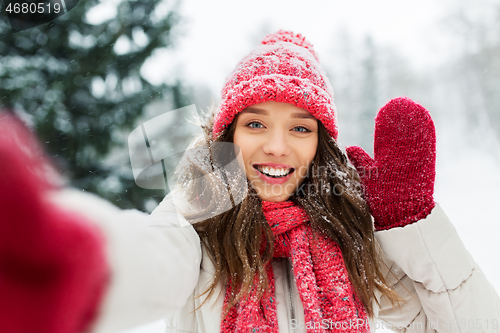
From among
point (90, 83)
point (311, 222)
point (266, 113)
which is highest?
point (90, 83)

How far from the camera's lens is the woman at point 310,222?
0.91m

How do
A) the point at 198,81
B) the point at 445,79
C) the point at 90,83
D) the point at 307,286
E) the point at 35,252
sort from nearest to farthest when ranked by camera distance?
1. the point at 35,252
2. the point at 307,286
3. the point at 90,83
4. the point at 198,81
5. the point at 445,79

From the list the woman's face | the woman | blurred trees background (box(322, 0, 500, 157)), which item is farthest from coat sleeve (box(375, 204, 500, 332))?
blurred trees background (box(322, 0, 500, 157))

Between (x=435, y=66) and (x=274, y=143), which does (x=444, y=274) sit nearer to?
(x=274, y=143)

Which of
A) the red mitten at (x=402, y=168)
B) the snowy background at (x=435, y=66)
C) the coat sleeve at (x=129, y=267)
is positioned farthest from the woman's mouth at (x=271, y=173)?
the snowy background at (x=435, y=66)

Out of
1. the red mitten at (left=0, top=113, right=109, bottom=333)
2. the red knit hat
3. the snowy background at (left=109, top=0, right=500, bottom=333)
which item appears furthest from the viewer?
the snowy background at (left=109, top=0, right=500, bottom=333)

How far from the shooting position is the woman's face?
1005mm

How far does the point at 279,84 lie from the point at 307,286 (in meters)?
0.63

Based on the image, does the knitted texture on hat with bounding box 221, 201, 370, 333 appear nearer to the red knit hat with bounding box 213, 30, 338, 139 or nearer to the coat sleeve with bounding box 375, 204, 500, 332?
the coat sleeve with bounding box 375, 204, 500, 332

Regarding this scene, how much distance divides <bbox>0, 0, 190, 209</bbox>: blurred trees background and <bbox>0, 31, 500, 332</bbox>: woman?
85 cm

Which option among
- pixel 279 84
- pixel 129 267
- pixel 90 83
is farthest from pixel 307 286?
pixel 90 83

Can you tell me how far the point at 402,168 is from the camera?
1006mm

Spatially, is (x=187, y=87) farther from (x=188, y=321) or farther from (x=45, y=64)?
(x=188, y=321)

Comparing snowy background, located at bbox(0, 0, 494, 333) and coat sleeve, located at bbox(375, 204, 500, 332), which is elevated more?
snowy background, located at bbox(0, 0, 494, 333)
